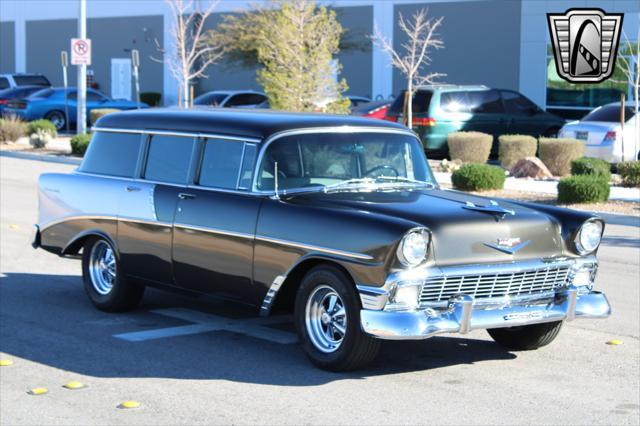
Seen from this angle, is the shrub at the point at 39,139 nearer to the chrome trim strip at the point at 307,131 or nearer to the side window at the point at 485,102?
the side window at the point at 485,102

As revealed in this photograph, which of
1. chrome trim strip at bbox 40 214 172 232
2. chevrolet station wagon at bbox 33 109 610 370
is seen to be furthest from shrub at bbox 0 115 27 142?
chevrolet station wagon at bbox 33 109 610 370

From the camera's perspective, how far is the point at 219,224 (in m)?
8.14

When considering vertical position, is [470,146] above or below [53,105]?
below

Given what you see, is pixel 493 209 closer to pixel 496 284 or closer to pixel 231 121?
pixel 496 284

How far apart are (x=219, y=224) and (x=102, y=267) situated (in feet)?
5.80

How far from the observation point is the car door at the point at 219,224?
314 inches

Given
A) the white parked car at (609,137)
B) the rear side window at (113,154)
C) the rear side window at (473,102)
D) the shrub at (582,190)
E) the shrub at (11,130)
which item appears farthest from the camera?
the shrub at (11,130)

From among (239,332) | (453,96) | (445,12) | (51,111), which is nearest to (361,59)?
(445,12)

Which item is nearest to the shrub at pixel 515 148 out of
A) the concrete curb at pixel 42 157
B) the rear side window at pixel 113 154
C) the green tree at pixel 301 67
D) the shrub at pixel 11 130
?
the green tree at pixel 301 67

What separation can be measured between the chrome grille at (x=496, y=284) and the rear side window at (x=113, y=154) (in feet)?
10.5

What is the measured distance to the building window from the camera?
35.0m

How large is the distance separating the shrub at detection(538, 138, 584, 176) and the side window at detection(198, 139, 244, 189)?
50.5 feet

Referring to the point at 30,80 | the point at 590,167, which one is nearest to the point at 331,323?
the point at 590,167

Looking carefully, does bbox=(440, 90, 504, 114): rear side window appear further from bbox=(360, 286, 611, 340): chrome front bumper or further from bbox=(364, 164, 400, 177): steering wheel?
bbox=(360, 286, 611, 340): chrome front bumper
